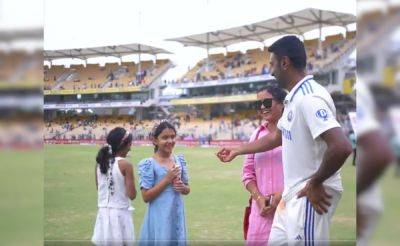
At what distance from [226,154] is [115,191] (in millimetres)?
620

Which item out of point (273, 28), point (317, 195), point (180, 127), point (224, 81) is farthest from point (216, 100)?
point (317, 195)

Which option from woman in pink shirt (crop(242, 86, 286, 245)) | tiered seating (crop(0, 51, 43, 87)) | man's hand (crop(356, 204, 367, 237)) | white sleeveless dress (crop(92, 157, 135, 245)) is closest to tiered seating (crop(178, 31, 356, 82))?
woman in pink shirt (crop(242, 86, 286, 245))

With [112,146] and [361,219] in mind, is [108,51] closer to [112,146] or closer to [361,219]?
[112,146]

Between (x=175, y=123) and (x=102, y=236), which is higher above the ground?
(x=175, y=123)

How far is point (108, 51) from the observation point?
282 cm

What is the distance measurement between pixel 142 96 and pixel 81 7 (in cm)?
60

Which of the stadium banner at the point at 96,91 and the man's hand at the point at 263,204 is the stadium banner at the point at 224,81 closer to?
the stadium banner at the point at 96,91

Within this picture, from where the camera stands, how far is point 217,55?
278cm

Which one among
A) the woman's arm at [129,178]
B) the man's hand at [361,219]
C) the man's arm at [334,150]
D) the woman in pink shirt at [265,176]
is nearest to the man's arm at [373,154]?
the man's arm at [334,150]

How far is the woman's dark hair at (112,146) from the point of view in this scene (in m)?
Answer: 2.62

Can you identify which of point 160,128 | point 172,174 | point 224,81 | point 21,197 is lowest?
point 21,197

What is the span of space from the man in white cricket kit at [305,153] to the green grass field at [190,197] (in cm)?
44

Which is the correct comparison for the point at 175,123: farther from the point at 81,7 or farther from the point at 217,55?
the point at 81,7

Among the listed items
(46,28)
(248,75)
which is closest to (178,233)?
(248,75)
